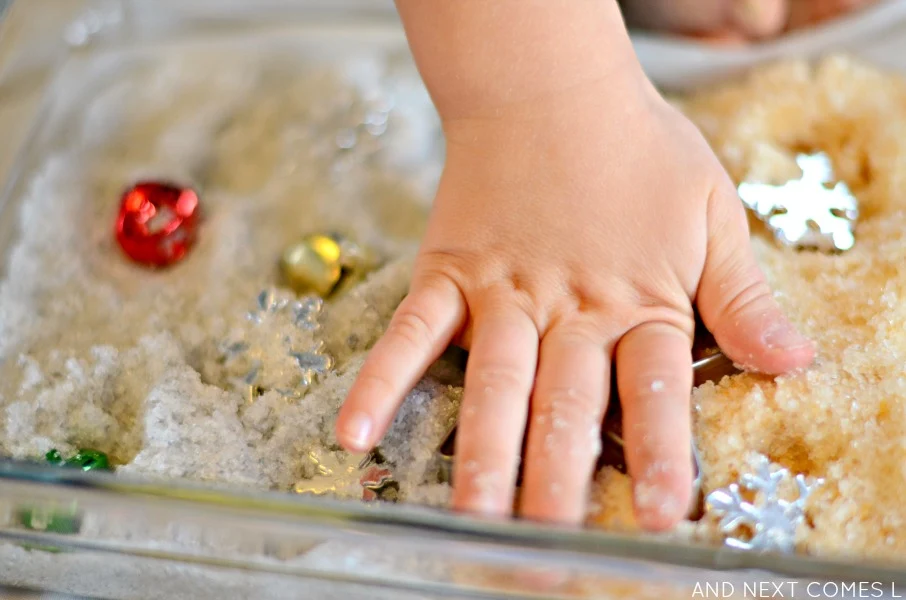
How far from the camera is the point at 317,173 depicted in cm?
71

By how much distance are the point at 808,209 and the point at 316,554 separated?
0.45 meters

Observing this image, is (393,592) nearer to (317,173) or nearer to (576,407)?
(576,407)

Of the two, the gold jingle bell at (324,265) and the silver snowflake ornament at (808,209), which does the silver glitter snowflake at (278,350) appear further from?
the silver snowflake ornament at (808,209)

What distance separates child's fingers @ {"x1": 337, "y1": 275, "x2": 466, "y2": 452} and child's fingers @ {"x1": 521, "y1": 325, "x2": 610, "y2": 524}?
0.07 metres

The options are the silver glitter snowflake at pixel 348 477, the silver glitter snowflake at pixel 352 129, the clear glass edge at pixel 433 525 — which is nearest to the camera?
the clear glass edge at pixel 433 525

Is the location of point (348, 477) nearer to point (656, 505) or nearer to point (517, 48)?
point (656, 505)

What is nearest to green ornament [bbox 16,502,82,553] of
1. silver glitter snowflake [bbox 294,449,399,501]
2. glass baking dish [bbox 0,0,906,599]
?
glass baking dish [bbox 0,0,906,599]

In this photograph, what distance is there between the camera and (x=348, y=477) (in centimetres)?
48

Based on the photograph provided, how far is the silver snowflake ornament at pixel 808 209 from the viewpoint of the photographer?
0.60 metres

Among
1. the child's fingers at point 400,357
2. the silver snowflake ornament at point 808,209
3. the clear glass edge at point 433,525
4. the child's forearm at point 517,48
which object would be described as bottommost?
the clear glass edge at point 433,525

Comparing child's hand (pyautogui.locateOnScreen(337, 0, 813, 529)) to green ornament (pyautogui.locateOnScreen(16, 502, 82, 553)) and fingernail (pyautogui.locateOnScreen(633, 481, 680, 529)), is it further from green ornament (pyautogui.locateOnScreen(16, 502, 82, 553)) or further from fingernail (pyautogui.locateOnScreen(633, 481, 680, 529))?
green ornament (pyautogui.locateOnScreen(16, 502, 82, 553))

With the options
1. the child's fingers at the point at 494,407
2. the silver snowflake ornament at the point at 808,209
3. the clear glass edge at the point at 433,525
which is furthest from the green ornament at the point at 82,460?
the silver snowflake ornament at the point at 808,209

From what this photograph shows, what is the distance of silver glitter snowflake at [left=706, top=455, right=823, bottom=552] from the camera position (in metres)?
0.43

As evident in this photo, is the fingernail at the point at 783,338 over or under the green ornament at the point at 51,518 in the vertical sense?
Answer: over
